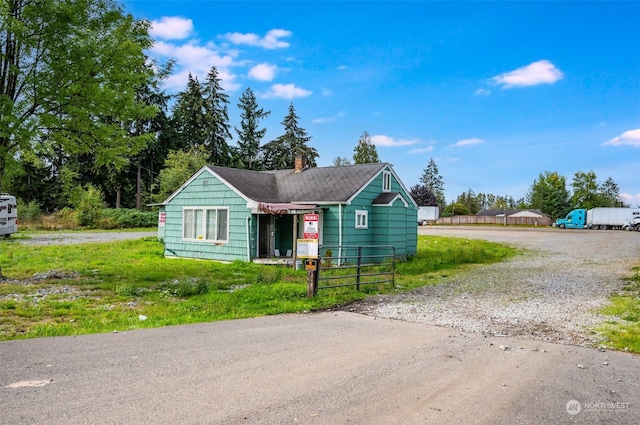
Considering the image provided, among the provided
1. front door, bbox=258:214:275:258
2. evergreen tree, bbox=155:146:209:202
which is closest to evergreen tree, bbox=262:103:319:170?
evergreen tree, bbox=155:146:209:202

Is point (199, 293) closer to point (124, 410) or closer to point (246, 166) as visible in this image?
point (124, 410)

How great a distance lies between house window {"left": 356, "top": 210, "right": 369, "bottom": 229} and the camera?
19.0 m

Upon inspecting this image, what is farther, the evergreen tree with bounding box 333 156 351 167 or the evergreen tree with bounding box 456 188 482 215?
the evergreen tree with bounding box 456 188 482 215

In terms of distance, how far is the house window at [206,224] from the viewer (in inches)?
758

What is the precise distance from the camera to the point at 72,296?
33.8 feet

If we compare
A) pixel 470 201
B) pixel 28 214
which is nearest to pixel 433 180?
pixel 470 201

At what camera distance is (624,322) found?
27.2ft

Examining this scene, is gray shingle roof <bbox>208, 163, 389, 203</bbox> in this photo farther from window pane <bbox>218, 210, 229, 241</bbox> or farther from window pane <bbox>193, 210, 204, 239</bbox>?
window pane <bbox>193, 210, 204, 239</bbox>

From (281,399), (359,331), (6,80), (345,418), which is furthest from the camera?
(6,80)

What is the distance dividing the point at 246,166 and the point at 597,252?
4704cm

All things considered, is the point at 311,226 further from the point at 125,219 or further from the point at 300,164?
the point at 125,219

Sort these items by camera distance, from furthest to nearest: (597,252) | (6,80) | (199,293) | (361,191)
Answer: (597,252) < (361,191) < (6,80) < (199,293)

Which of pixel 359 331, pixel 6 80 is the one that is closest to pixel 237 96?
pixel 6 80

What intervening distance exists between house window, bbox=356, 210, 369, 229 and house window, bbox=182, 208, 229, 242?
18.4 ft
